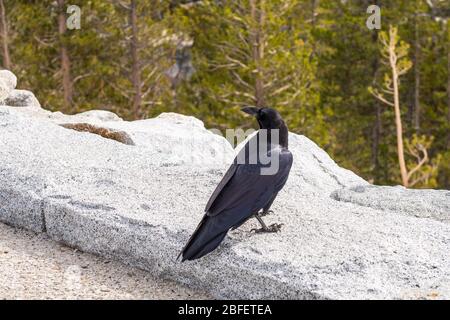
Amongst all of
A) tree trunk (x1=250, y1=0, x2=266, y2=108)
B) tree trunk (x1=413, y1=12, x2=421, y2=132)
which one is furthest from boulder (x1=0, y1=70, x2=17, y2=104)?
tree trunk (x1=413, y1=12, x2=421, y2=132)

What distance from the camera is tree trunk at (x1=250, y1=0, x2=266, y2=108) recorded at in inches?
645

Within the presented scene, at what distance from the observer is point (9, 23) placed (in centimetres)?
1820

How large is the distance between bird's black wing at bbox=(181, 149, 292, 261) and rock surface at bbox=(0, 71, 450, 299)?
0.20 meters

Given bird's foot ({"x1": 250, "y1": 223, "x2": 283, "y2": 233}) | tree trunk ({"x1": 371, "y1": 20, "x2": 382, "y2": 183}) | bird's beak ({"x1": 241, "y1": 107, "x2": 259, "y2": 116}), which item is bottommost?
tree trunk ({"x1": 371, "y1": 20, "x2": 382, "y2": 183})

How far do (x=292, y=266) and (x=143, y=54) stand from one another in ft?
51.9

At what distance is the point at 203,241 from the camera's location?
3.53 m

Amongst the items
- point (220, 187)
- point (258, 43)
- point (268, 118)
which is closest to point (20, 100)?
point (268, 118)

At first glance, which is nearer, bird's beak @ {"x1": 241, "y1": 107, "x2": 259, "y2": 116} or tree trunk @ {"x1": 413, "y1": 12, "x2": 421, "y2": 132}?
bird's beak @ {"x1": 241, "y1": 107, "x2": 259, "y2": 116}

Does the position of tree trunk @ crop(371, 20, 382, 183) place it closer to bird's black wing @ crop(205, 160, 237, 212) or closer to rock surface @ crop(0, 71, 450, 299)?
rock surface @ crop(0, 71, 450, 299)

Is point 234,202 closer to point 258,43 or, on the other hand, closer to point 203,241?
point 203,241

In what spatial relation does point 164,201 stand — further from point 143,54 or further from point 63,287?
point 143,54

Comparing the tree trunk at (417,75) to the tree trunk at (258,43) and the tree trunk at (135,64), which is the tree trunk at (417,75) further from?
the tree trunk at (135,64)

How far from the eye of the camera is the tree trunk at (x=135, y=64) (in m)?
17.8

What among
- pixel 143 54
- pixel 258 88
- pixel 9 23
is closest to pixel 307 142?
pixel 258 88
